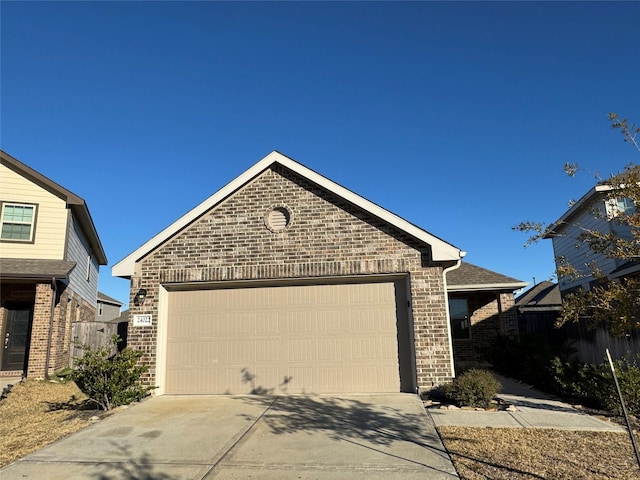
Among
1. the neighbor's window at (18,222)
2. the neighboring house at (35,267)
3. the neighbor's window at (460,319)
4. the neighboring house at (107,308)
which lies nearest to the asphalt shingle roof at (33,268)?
the neighboring house at (35,267)

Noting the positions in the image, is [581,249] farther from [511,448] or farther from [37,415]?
[37,415]

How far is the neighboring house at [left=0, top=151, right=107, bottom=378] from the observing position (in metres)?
12.4

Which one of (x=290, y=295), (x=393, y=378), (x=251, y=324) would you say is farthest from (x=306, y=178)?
(x=393, y=378)

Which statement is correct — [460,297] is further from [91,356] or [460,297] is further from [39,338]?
[39,338]

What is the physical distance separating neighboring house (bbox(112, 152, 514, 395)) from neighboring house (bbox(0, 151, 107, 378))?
420cm

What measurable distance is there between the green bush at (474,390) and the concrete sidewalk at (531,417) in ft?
1.06

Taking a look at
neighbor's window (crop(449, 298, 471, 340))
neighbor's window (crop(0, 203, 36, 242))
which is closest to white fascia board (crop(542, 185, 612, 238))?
neighbor's window (crop(449, 298, 471, 340))

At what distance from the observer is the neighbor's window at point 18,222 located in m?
13.6

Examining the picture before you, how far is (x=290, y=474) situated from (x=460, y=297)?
1256 cm

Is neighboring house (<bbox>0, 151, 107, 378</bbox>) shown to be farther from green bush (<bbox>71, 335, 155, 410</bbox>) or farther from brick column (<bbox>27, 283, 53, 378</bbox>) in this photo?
green bush (<bbox>71, 335, 155, 410</bbox>)

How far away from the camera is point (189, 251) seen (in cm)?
1016

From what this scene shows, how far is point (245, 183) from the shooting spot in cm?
1040

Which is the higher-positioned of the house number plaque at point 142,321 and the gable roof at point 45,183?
the gable roof at point 45,183

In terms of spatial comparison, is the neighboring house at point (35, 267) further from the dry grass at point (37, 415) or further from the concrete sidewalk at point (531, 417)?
the concrete sidewalk at point (531, 417)
